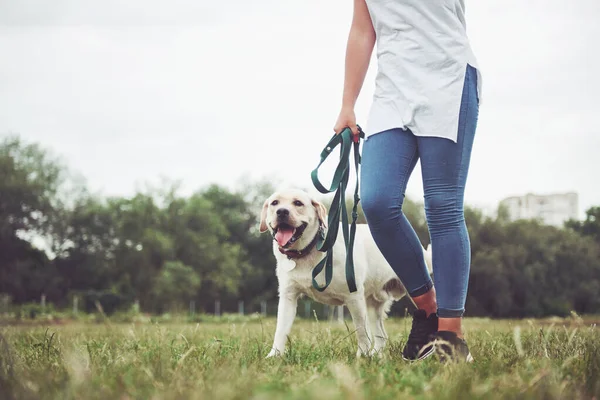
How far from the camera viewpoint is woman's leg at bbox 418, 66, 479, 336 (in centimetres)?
320

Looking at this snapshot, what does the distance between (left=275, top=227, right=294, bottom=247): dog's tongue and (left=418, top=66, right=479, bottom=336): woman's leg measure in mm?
1552

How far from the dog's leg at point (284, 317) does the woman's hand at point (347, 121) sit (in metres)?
1.42

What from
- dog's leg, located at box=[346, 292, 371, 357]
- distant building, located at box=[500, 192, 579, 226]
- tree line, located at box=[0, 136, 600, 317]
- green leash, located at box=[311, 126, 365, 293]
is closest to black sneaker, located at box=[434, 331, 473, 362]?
green leash, located at box=[311, 126, 365, 293]

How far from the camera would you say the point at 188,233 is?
5153cm

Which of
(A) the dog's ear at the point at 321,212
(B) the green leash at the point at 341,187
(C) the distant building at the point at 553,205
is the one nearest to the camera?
(B) the green leash at the point at 341,187

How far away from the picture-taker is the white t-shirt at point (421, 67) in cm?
321

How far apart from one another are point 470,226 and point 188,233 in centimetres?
2333

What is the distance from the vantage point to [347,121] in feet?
11.8

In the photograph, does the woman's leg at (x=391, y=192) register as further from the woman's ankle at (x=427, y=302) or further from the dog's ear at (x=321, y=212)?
the dog's ear at (x=321, y=212)

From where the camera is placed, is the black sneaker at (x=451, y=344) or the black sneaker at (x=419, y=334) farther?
the black sneaker at (x=419, y=334)

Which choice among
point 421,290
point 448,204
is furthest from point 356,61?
point 421,290

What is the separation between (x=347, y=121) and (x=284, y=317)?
1581 mm

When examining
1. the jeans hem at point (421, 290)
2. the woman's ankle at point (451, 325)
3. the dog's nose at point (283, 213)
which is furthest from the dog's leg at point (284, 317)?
the woman's ankle at point (451, 325)

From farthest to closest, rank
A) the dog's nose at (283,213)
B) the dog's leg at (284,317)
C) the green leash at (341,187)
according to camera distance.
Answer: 1. the dog's nose at (283,213)
2. the dog's leg at (284,317)
3. the green leash at (341,187)
